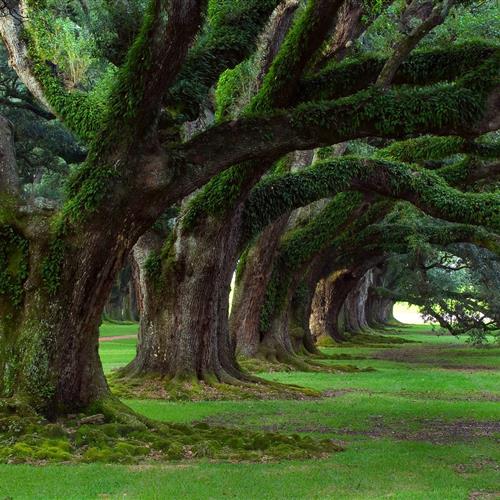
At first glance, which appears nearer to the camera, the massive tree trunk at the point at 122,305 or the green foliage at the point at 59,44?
the green foliage at the point at 59,44

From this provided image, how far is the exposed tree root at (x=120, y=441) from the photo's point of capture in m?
9.06

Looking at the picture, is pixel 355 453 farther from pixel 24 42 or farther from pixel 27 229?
pixel 24 42

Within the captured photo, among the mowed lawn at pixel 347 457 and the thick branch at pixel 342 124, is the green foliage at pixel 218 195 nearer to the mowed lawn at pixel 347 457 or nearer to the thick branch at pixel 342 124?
the mowed lawn at pixel 347 457

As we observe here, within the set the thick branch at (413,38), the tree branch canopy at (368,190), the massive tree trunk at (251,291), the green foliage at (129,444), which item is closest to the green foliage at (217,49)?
the thick branch at (413,38)

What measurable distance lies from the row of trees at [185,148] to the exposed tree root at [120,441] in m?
0.37

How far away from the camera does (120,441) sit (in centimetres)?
985

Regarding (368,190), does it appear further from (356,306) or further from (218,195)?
(356,306)

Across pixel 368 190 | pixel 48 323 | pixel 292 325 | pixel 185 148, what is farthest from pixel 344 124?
pixel 292 325

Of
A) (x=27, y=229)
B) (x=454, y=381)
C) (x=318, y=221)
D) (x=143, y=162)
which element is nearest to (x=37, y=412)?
(x=27, y=229)

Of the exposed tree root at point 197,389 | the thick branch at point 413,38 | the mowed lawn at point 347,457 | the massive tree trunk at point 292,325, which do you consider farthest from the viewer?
the massive tree trunk at point 292,325

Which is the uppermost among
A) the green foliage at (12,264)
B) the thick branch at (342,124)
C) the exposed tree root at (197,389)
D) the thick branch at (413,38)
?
the thick branch at (413,38)

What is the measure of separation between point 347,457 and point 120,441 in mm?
2627

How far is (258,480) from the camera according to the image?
8.20 m

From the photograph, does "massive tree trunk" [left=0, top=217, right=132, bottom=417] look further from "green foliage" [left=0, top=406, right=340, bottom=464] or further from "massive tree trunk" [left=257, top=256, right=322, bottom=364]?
"massive tree trunk" [left=257, top=256, right=322, bottom=364]
